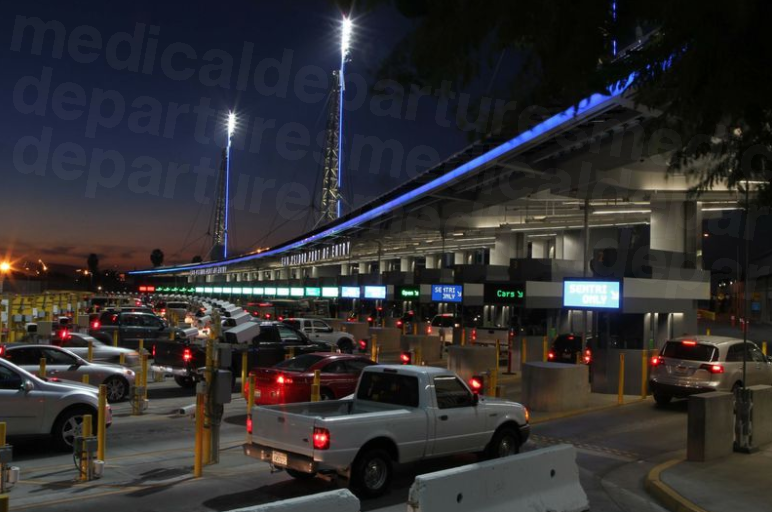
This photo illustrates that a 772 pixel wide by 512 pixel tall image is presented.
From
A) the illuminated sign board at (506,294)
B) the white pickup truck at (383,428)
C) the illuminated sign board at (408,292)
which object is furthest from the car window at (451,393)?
the illuminated sign board at (408,292)

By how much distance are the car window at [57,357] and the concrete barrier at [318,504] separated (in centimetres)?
1207

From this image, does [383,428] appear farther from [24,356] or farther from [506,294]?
[506,294]

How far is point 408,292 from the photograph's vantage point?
1439 inches

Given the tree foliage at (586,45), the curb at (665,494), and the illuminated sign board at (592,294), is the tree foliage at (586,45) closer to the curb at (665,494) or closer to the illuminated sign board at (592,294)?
the curb at (665,494)

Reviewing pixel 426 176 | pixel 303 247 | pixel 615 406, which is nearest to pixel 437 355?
pixel 426 176

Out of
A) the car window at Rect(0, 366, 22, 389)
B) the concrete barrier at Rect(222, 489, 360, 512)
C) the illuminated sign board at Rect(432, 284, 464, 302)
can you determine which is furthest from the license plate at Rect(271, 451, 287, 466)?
the illuminated sign board at Rect(432, 284, 464, 302)

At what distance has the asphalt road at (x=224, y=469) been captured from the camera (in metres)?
8.57

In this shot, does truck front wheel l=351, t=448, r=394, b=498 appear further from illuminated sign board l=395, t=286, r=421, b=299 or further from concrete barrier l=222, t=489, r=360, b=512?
illuminated sign board l=395, t=286, r=421, b=299

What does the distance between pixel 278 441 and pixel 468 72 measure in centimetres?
525

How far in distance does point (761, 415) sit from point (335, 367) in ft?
26.8

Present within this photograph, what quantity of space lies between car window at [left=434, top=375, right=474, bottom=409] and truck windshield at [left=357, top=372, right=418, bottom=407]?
0.35 m

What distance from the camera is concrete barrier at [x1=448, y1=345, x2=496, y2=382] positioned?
21.2m

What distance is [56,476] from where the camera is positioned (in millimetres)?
9727

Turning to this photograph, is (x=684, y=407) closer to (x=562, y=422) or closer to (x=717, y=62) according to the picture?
(x=562, y=422)
